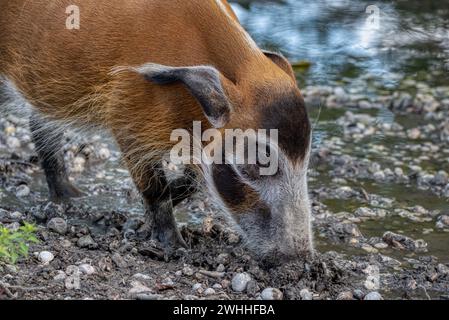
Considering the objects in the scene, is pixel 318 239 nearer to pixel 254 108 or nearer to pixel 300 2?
pixel 254 108

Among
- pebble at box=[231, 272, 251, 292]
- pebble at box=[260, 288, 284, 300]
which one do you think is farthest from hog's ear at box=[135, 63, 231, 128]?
pebble at box=[260, 288, 284, 300]

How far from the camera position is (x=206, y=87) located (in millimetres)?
5855

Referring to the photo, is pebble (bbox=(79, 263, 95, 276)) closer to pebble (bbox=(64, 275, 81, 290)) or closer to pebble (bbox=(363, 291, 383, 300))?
pebble (bbox=(64, 275, 81, 290))

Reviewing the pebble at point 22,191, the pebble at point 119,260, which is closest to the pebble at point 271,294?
the pebble at point 119,260

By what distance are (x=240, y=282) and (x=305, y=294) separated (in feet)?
1.41

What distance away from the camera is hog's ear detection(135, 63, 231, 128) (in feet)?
19.2

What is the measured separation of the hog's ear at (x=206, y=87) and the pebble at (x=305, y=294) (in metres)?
1.24

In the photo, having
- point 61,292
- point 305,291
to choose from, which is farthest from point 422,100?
point 61,292

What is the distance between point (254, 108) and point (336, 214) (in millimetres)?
2048

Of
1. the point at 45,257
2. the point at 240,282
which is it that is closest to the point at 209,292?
the point at 240,282

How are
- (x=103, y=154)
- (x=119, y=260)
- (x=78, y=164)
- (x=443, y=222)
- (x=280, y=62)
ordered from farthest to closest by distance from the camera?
(x=103, y=154) → (x=78, y=164) → (x=443, y=222) → (x=280, y=62) → (x=119, y=260)

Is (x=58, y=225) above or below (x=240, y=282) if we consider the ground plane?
below

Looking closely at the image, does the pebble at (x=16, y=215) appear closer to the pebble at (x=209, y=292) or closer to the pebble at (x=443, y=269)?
the pebble at (x=209, y=292)

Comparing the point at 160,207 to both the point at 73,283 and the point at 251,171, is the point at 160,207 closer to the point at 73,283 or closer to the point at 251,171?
the point at 251,171
